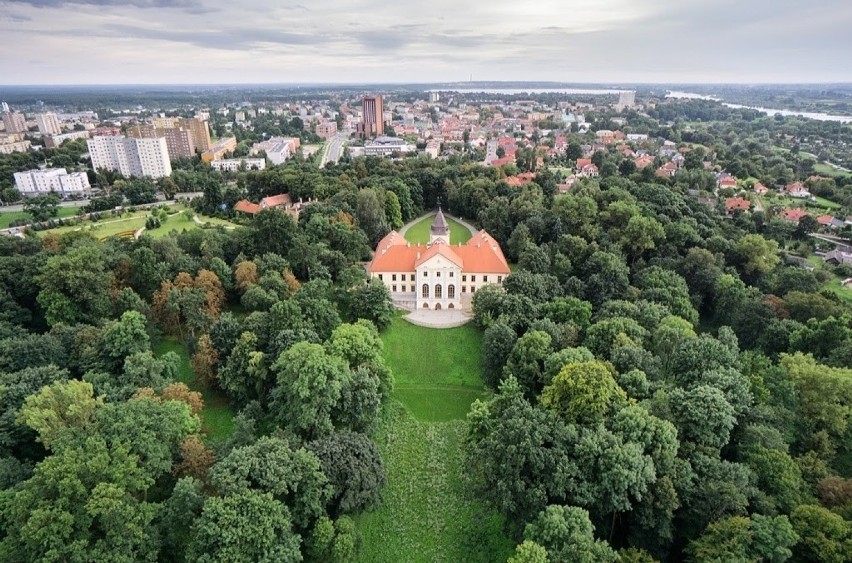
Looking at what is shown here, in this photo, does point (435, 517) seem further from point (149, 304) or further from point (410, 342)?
point (149, 304)

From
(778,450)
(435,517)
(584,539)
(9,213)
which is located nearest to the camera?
(584,539)

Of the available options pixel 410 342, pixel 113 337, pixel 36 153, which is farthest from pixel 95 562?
pixel 36 153

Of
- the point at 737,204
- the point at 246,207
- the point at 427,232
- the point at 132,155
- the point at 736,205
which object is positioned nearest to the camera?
the point at 736,205

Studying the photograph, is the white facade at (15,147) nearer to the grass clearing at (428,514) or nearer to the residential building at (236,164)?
the residential building at (236,164)

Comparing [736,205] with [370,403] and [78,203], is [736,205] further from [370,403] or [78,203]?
[78,203]

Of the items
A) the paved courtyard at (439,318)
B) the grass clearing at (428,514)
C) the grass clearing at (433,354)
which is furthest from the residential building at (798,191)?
the grass clearing at (428,514)

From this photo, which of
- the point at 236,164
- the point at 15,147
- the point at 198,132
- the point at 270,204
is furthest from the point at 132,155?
the point at 270,204

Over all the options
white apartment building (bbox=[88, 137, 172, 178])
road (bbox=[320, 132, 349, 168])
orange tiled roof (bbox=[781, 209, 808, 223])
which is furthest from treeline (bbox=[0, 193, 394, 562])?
road (bbox=[320, 132, 349, 168])
